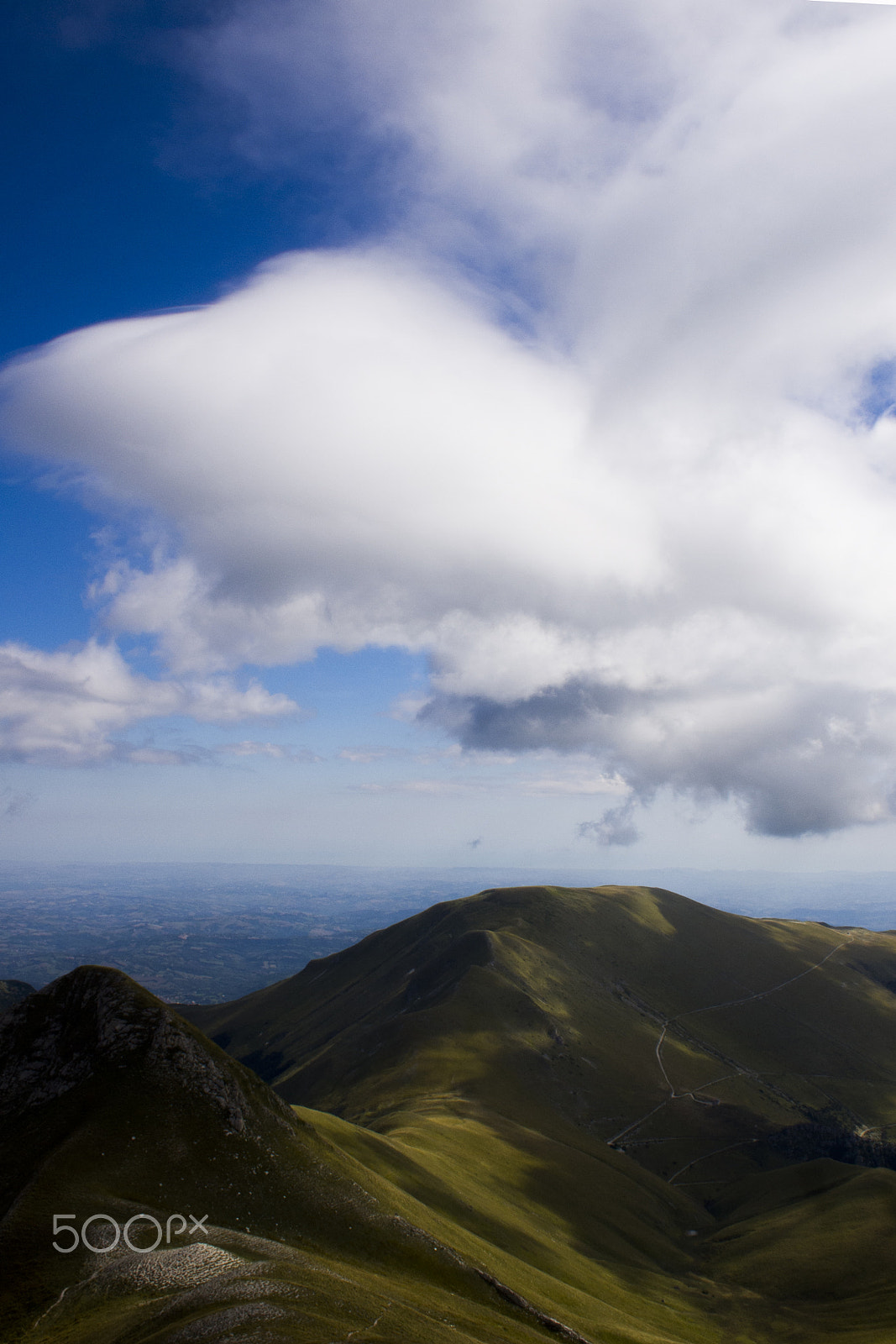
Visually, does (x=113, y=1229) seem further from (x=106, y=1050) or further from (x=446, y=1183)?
(x=446, y=1183)

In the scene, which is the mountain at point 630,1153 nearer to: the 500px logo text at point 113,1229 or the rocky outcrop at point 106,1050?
the rocky outcrop at point 106,1050

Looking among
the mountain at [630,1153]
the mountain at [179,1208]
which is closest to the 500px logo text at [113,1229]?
the mountain at [179,1208]

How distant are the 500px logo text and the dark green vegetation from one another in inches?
27.8

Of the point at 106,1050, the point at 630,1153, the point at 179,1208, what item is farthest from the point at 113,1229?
the point at 630,1153

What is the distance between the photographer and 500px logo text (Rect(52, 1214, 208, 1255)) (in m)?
41.8

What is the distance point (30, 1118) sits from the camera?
57500mm

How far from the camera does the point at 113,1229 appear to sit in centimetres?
4334

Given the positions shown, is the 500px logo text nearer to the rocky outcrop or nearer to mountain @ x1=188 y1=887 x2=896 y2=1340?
the rocky outcrop

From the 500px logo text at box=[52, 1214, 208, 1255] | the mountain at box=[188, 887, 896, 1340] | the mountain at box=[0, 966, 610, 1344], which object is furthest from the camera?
the mountain at box=[188, 887, 896, 1340]

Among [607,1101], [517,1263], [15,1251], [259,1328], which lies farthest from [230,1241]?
[607,1101]

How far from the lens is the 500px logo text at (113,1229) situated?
Answer: 1644 inches

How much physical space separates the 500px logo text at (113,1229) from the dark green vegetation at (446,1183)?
0.71 metres

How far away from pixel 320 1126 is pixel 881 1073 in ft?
603

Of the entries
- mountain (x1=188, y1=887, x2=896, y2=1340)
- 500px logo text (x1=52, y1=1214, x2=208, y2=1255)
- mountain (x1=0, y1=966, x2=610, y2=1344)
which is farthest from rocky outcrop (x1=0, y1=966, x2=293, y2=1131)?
mountain (x1=188, y1=887, x2=896, y2=1340)
